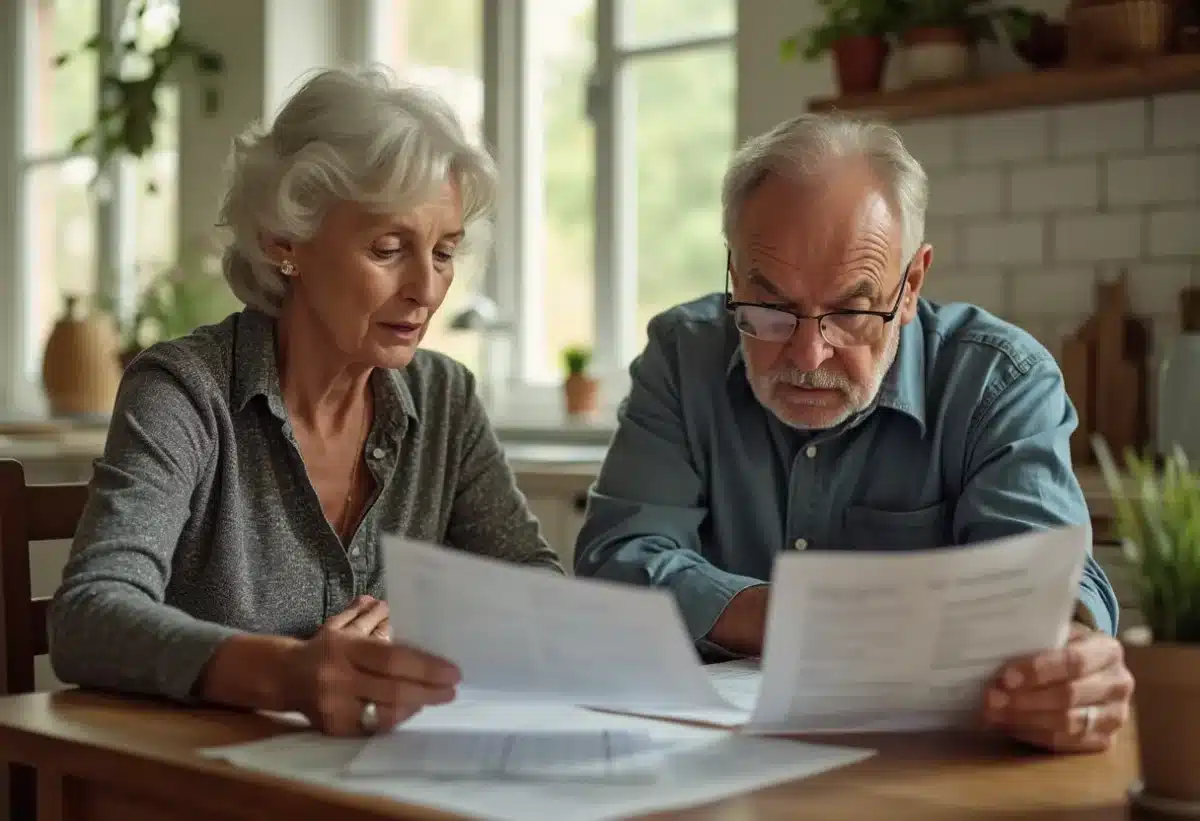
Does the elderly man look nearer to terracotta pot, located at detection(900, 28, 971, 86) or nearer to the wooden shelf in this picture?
the wooden shelf

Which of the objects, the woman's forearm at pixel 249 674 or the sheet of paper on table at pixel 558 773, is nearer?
the sheet of paper on table at pixel 558 773

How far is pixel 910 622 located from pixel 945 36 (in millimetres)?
Result: 2200

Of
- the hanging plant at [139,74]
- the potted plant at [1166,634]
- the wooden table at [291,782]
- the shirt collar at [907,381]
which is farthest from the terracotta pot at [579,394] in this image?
the potted plant at [1166,634]

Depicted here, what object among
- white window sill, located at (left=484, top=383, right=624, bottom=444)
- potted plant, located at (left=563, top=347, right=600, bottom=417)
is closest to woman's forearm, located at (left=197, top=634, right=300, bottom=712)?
white window sill, located at (left=484, top=383, right=624, bottom=444)

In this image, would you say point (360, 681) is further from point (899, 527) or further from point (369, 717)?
point (899, 527)

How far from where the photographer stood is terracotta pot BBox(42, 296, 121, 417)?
4738 millimetres

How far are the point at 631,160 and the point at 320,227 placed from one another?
8.06 feet

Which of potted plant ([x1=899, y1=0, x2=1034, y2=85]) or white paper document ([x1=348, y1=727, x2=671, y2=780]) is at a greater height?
potted plant ([x1=899, y1=0, x2=1034, y2=85])

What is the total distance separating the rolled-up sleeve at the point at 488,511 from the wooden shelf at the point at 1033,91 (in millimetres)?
1264

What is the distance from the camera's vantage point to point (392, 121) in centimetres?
174

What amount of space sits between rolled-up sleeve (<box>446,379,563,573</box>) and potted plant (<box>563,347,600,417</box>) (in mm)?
1975

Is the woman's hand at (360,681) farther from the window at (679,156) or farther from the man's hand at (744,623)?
the window at (679,156)

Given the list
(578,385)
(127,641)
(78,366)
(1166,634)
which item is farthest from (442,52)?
(1166,634)

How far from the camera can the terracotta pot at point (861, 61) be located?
311 centimetres
